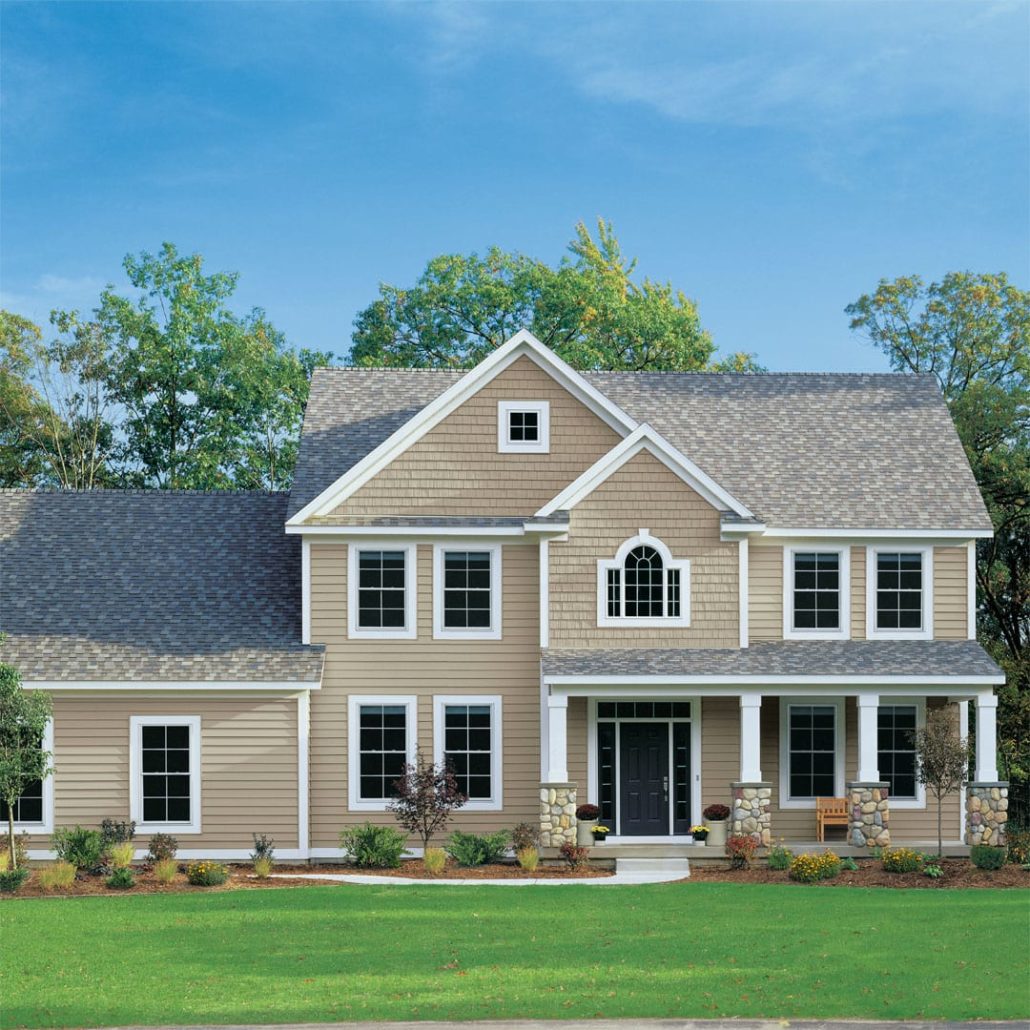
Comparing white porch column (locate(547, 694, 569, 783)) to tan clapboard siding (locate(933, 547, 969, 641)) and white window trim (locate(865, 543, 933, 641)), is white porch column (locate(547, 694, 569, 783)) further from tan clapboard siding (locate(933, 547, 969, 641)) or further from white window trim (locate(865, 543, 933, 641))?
tan clapboard siding (locate(933, 547, 969, 641))

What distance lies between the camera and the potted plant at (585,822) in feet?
86.4

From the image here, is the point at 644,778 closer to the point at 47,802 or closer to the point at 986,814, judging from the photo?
the point at 986,814

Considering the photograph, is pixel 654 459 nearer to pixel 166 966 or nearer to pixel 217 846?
pixel 217 846

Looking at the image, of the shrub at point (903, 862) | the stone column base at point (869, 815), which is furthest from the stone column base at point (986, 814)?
the shrub at point (903, 862)

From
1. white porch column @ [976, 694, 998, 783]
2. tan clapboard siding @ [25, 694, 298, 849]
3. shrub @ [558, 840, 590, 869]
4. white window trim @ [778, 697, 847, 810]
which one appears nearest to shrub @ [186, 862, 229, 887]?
tan clapboard siding @ [25, 694, 298, 849]

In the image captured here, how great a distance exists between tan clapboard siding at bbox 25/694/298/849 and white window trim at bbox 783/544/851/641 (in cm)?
948

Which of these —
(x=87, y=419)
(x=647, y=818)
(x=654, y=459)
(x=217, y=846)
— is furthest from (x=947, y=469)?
(x=87, y=419)

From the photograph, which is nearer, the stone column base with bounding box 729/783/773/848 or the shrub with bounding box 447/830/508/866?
the shrub with bounding box 447/830/508/866

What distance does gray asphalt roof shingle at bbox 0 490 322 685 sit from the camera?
27000 millimetres

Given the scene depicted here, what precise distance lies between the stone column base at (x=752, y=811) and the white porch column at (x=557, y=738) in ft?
9.98

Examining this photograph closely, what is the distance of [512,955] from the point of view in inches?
675

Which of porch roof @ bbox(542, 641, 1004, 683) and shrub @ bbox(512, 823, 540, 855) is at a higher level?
porch roof @ bbox(542, 641, 1004, 683)

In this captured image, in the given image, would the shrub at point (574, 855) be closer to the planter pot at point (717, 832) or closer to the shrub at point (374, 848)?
the planter pot at point (717, 832)

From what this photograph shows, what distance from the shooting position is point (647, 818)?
27.9 metres
